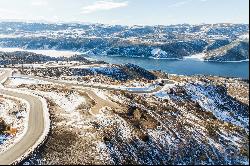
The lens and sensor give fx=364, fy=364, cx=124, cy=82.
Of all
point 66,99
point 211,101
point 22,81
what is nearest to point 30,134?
point 66,99

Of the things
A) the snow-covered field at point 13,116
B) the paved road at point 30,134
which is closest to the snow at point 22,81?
the snow-covered field at point 13,116

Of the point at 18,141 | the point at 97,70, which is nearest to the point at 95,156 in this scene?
the point at 18,141

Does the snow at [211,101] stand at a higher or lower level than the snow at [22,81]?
lower

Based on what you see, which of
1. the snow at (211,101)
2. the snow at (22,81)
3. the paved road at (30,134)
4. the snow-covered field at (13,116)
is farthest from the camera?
the snow at (22,81)

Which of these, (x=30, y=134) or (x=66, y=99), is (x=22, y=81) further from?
(x=30, y=134)

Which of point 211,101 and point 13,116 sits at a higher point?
point 13,116

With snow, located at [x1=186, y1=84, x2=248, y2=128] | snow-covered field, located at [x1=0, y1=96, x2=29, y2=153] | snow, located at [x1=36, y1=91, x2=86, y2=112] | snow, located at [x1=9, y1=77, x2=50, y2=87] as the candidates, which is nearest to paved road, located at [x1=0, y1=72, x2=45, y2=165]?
snow-covered field, located at [x1=0, y1=96, x2=29, y2=153]

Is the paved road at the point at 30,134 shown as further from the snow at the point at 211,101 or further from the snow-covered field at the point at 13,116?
the snow at the point at 211,101

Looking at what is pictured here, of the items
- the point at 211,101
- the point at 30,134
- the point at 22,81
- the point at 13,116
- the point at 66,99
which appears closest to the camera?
the point at 30,134
